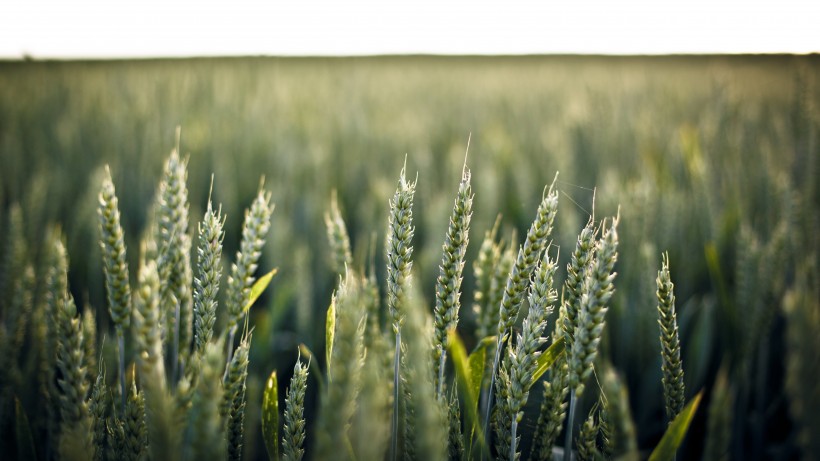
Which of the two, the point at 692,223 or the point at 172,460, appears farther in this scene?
the point at 692,223

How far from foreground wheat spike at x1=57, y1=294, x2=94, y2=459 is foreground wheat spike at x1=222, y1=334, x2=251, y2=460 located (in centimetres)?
11

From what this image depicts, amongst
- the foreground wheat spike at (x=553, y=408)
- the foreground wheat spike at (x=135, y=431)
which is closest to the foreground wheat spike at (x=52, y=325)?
the foreground wheat spike at (x=135, y=431)

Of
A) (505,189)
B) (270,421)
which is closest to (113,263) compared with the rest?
(270,421)

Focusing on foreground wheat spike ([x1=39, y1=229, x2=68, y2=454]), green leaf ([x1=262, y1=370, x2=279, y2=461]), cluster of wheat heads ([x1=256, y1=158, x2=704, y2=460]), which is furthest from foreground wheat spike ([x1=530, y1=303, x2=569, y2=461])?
foreground wheat spike ([x1=39, y1=229, x2=68, y2=454])

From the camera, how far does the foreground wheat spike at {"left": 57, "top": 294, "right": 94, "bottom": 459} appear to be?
0.36 metres

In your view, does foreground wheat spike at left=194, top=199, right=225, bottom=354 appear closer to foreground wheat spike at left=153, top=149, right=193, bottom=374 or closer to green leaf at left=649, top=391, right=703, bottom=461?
foreground wheat spike at left=153, top=149, right=193, bottom=374

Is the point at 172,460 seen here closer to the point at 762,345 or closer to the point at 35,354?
the point at 35,354

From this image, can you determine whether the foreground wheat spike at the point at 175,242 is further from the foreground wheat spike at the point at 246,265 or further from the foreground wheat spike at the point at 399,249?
the foreground wheat spike at the point at 399,249

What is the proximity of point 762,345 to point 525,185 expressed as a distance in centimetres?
96

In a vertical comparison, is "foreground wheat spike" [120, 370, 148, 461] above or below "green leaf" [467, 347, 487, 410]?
below

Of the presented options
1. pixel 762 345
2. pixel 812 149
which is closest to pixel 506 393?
pixel 762 345

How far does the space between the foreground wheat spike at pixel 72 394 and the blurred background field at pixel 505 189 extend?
0.32 metres

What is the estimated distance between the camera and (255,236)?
468 mm

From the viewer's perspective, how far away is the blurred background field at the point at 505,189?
1.04 metres
